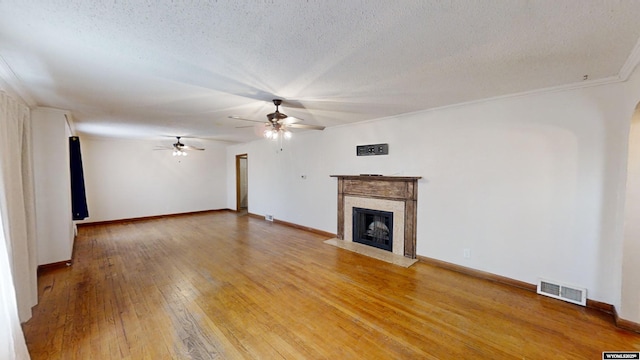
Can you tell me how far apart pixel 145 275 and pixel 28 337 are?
132cm

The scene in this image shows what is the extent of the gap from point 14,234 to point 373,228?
4.61 meters

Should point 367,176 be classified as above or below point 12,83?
→ below

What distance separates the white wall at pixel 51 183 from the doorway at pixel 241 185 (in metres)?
4.88

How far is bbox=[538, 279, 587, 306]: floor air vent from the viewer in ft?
8.84

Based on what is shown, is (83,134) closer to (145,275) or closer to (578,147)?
(145,275)

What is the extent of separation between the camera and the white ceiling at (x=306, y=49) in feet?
4.80

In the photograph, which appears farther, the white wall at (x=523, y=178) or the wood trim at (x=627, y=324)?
the white wall at (x=523, y=178)

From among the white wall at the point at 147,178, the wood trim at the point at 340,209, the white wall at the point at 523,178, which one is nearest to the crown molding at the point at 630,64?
the white wall at the point at 523,178

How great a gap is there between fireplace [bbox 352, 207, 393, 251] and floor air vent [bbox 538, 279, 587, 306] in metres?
2.01

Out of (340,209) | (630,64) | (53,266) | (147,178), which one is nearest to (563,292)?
(630,64)

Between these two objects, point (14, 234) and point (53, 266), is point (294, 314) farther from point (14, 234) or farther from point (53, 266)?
point (53, 266)

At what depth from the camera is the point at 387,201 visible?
4.45m

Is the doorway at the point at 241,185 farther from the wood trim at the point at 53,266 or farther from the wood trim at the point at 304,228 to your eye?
the wood trim at the point at 53,266

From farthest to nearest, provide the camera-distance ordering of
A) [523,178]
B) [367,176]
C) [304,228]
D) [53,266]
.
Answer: [304,228], [367,176], [53,266], [523,178]
